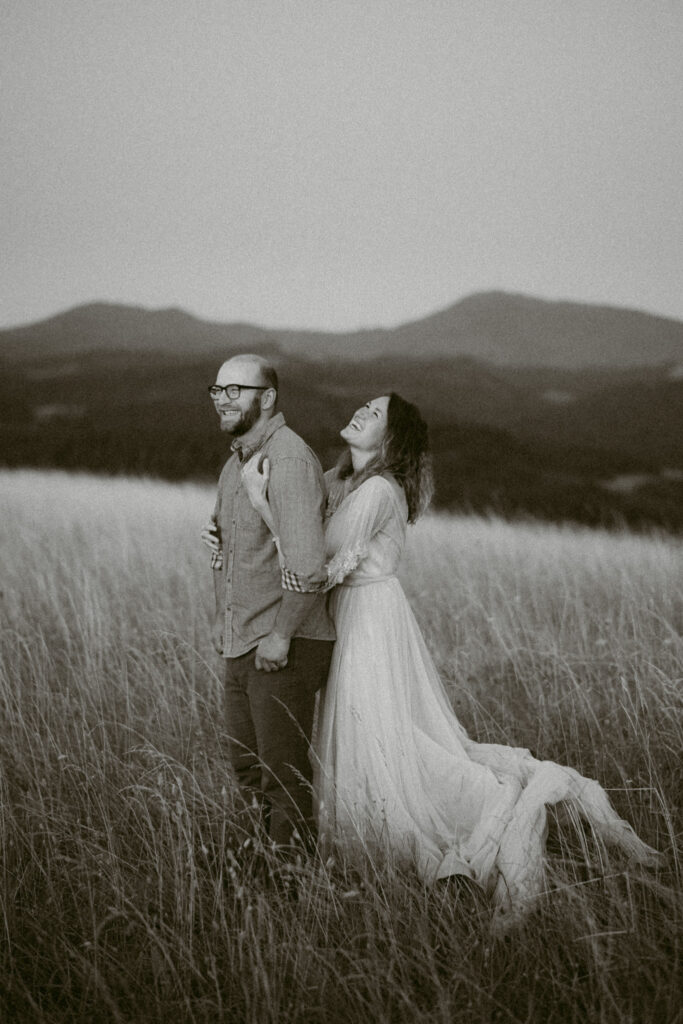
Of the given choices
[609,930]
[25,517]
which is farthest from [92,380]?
[609,930]

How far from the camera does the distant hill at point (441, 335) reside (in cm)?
939

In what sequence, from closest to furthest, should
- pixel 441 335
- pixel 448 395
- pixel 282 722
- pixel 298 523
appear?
pixel 298 523 → pixel 282 722 → pixel 441 335 → pixel 448 395

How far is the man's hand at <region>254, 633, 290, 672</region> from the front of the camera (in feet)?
7.19

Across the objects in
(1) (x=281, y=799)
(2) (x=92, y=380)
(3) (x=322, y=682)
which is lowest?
(1) (x=281, y=799)

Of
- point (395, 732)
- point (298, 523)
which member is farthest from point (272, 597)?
point (395, 732)

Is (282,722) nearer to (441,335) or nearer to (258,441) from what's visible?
(258,441)

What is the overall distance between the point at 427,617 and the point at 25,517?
143 inches

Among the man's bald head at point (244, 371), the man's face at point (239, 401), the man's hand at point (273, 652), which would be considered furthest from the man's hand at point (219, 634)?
the man's bald head at point (244, 371)

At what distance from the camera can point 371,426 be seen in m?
2.36

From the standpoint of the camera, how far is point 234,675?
2.37 metres

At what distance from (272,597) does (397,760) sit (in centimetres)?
58

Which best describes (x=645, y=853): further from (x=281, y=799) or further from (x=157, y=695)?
(x=157, y=695)

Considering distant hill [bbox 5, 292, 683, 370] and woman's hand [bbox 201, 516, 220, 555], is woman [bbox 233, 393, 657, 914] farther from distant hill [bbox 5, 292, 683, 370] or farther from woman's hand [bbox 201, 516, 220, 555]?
distant hill [bbox 5, 292, 683, 370]

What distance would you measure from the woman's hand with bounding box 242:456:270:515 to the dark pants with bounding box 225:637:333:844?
0.37m
